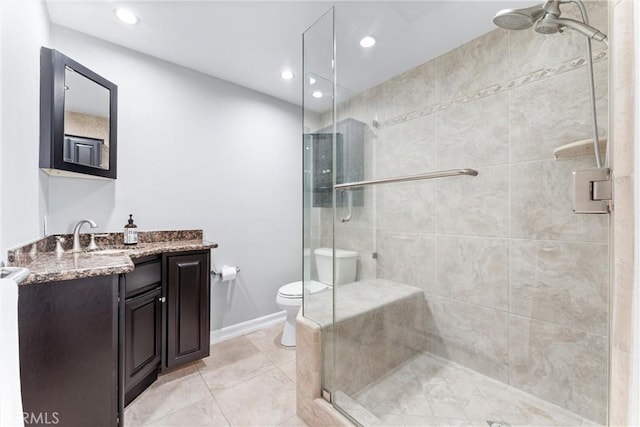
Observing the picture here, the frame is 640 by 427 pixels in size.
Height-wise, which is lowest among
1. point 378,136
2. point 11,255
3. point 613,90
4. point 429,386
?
point 429,386

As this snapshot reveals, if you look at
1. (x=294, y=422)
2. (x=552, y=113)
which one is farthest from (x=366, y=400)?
(x=552, y=113)

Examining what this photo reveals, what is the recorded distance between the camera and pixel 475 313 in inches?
68.7

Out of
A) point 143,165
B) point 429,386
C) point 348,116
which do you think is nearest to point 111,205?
point 143,165

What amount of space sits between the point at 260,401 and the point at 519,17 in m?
2.40

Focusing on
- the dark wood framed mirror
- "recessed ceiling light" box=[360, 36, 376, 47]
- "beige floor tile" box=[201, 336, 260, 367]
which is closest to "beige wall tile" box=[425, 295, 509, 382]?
"beige floor tile" box=[201, 336, 260, 367]

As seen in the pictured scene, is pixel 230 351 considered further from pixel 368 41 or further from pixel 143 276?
pixel 368 41

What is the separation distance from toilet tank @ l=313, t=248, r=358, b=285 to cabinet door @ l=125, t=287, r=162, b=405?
1086 mm

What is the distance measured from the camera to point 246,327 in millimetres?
2582

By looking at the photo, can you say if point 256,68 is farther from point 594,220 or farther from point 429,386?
point 429,386

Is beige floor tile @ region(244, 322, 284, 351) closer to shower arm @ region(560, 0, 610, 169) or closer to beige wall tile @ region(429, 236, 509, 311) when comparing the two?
beige wall tile @ region(429, 236, 509, 311)

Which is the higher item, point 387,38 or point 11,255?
point 387,38

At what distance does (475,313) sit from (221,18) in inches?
98.3

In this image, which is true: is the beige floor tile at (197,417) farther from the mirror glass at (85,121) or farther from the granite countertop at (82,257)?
the mirror glass at (85,121)

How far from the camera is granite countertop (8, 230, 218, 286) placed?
1.10 m
